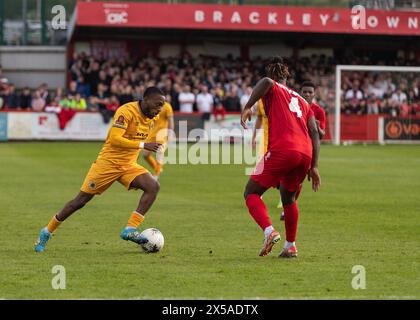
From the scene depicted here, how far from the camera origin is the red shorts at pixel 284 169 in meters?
10.3

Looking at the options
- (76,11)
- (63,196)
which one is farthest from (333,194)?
(76,11)

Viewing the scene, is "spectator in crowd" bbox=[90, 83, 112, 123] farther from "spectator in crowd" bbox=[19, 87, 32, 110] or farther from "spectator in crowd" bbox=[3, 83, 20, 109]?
"spectator in crowd" bbox=[3, 83, 20, 109]

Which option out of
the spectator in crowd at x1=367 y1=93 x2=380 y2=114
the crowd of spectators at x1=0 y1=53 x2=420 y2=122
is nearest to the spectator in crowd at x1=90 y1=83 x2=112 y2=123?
the crowd of spectators at x1=0 y1=53 x2=420 y2=122

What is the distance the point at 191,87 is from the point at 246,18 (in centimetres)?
471

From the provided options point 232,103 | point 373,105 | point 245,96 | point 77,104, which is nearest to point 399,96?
point 373,105

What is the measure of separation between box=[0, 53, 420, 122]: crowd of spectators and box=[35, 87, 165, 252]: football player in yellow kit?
2592 cm

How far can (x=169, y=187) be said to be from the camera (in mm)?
20719

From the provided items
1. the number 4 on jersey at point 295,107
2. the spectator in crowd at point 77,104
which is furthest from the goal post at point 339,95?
the number 4 on jersey at point 295,107

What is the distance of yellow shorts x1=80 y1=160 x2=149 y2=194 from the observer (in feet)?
37.2

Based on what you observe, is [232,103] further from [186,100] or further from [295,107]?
[295,107]

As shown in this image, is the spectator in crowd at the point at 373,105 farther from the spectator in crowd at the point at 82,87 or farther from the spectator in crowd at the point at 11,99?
the spectator in crowd at the point at 11,99

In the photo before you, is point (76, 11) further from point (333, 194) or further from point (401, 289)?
point (401, 289)

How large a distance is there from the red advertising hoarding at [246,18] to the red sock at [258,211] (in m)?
32.3

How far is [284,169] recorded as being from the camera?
410 inches
